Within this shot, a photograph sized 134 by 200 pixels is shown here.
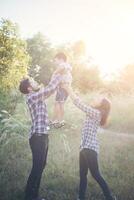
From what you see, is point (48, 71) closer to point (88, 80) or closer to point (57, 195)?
point (88, 80)

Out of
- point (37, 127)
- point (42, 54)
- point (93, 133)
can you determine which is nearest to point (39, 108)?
point (37, 127)

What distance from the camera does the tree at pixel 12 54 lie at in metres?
14.2

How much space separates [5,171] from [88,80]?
1525 inches

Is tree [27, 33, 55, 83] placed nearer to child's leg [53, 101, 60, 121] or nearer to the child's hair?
child's leg [53, 101, 60, 121]

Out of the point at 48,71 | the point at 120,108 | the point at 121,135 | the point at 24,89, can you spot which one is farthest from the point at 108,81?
the point at 24,89

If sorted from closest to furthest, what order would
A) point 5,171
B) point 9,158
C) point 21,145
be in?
point 5,171, point 9,158, point 21,145

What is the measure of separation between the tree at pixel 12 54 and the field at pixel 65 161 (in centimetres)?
155

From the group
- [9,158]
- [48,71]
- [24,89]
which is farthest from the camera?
[48,71]

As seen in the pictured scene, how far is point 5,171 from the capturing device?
10.2m

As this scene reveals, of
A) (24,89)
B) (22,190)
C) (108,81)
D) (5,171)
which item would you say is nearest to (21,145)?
(5,171)

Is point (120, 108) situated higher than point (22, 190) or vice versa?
point (120, 108)

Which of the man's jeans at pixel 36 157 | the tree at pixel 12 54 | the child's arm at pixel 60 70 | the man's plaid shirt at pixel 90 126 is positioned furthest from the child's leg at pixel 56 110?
the tree at pixel 12 54

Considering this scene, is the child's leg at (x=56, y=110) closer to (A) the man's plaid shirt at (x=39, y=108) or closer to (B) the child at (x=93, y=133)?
(B) the child at (x=93, y=133)

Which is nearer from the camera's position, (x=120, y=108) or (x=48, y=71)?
(x=120, y=108)
